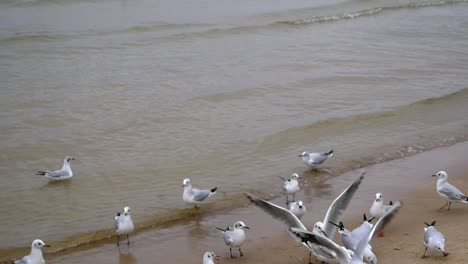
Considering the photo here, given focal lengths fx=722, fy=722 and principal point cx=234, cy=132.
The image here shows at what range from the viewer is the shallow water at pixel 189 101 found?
10.6m

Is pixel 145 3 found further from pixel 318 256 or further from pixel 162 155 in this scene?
pixel 318 256

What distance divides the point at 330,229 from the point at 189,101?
7.49 m

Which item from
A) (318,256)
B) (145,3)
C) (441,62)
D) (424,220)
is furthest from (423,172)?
(145,3)

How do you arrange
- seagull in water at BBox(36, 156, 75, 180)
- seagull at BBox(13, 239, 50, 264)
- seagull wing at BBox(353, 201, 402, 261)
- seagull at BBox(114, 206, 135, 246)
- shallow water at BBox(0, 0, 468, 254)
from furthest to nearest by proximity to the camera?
seagull in water at BBox(36, 156, 75, 180) → shallow water at BBox(0, 0, 468, 254) → seagull at BBox(114, 206, 135, 246) → seagull at BBox(13, 239, 50, 264) → seagull wing at BBox(353, 201, 402, 261)

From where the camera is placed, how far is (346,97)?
608 inches

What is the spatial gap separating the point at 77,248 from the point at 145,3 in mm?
18405

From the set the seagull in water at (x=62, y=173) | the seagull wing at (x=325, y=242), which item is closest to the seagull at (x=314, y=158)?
the seagull in water at (x=62, y=173)

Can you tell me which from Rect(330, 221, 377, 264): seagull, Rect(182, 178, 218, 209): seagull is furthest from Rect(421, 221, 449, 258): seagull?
Rect(182, 178, 218, 209): seagull

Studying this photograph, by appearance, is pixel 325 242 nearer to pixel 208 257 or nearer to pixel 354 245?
pixel 354 245

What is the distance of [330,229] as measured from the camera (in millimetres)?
7977

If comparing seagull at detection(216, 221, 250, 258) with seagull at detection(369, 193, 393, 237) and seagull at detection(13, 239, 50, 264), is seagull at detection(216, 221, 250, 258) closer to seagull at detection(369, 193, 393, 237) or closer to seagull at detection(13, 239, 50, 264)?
seagull at detection(369, 193, 393, 237)

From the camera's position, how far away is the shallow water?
10594 millimetres

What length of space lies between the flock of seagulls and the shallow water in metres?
0.80

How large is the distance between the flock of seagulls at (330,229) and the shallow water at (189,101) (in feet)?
2.64
